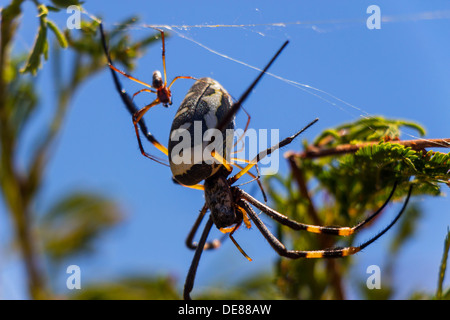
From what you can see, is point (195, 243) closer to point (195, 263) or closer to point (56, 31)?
point (195, 263)

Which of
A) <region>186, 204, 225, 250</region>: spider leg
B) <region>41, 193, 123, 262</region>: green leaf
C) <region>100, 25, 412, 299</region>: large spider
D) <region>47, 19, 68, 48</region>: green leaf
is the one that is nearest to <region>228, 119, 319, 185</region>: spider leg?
<region>100, 25, 412, 299</region>: large spider

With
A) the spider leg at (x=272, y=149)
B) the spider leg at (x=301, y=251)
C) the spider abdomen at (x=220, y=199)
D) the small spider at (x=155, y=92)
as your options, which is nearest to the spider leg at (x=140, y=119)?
the small spider at (x=155, y=92)

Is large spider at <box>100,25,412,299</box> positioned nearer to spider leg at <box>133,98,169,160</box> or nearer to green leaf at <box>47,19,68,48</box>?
spider leg at <box>133,98,169,160</box>

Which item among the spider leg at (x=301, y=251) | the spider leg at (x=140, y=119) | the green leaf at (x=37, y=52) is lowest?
the spider leg at (x=301, y=251)

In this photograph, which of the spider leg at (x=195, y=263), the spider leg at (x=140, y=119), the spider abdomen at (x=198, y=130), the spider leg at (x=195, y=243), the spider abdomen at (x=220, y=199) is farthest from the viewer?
the spider leg at (x=195, y=243)

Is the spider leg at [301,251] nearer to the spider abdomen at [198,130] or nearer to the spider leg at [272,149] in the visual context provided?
the spider leg at [272,149]
